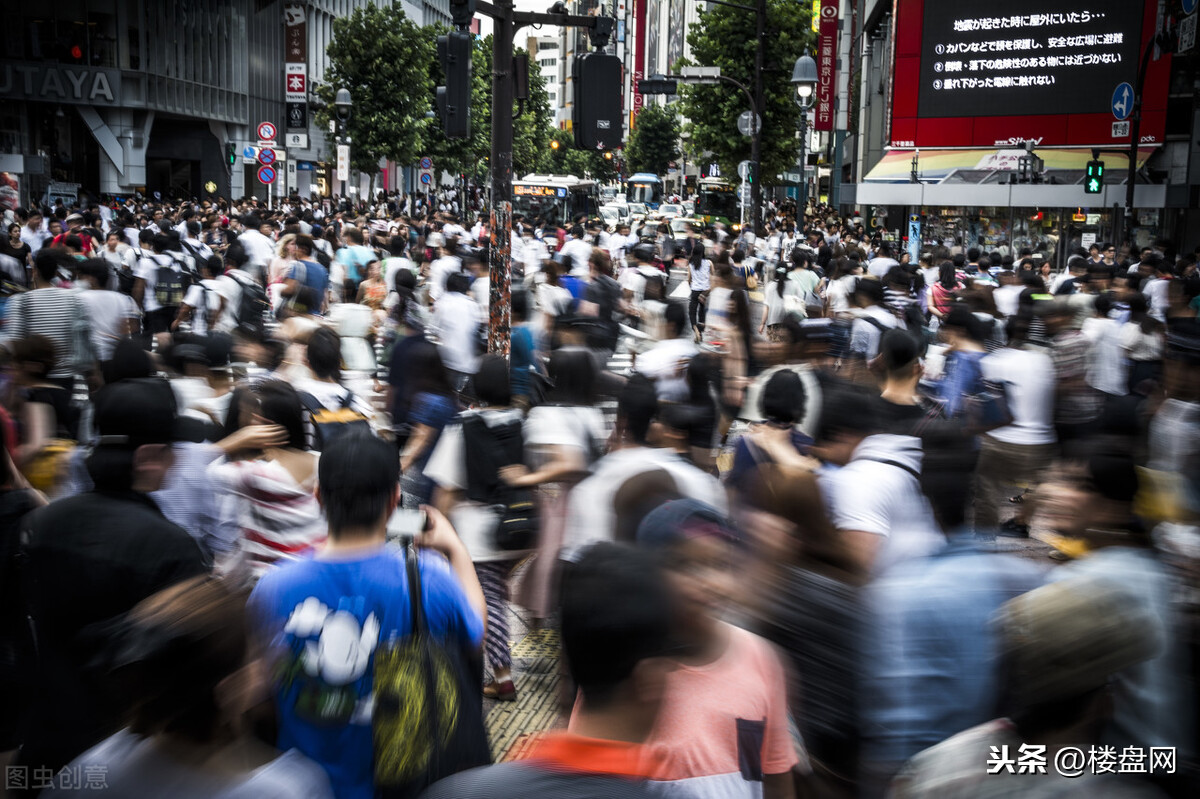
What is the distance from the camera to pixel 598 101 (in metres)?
9.65

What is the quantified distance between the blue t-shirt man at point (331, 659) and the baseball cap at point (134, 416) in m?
1.12

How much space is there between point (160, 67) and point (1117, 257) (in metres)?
37.9

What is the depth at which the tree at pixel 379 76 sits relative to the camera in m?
48.1

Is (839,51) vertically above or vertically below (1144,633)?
above

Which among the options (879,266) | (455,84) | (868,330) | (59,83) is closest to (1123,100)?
(879,266)

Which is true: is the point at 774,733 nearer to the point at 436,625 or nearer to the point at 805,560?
the point at 805,560

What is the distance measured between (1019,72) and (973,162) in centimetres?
302

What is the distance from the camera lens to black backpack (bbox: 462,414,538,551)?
544 cm

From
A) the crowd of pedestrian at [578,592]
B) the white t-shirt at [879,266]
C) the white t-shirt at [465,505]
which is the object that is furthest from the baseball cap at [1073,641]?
the white t-shirt at [879,266]

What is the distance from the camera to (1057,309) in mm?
8945

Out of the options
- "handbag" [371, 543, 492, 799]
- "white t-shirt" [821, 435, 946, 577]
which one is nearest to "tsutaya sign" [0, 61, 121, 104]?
"white t-shirt" [821, 435, 946, 577]

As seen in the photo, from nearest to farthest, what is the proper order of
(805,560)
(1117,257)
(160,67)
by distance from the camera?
(805,560) < (1117,257) < (160,67)

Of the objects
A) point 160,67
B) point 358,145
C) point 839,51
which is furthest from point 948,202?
point 839,51

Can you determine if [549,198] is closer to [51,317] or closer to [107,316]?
[107,316]
